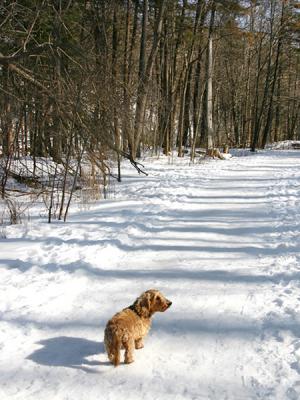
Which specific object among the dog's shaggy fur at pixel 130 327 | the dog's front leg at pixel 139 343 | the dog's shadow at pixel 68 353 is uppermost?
the dog's shaggy fur at pixel 130 327

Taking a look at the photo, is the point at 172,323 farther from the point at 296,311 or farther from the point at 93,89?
the point at 93,89

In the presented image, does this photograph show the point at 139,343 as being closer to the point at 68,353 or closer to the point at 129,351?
the point at 129,351

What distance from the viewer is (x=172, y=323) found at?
171 inches

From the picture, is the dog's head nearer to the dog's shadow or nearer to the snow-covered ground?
the snow-covered ground

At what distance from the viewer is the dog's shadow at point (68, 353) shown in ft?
11.8

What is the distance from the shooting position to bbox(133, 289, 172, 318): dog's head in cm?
371

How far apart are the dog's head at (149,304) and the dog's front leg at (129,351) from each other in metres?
0.27

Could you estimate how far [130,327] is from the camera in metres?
3.48

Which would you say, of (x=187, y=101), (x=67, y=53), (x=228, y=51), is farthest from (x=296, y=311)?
(x=228, y=51)

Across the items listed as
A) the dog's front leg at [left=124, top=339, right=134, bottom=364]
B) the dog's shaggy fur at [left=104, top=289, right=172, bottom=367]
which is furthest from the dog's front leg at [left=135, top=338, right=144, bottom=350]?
the dog's front leg at [left=124, top=339, right=134, bottom=364]

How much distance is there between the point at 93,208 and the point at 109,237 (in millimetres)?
2753

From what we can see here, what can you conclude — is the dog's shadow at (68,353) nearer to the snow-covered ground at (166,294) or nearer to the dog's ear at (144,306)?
the snow-covered ground at (166,294)

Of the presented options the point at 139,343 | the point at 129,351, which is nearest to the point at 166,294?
the point at 139,343

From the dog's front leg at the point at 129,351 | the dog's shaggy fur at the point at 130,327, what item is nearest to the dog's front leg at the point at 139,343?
the dog's shaggy fur at the point at 130,327
